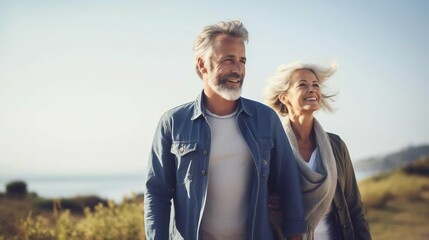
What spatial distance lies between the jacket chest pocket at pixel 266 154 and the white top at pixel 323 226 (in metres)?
0.61

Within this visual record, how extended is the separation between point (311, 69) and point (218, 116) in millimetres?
1053

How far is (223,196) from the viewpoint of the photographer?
2848 mm

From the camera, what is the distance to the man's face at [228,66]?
114 inches

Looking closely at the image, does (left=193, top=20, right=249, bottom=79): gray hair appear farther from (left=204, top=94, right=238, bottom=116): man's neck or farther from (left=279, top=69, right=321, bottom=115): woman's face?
(left=279, top=69, right=321, bottom=115): woman's face

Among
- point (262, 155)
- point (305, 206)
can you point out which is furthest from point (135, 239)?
point (262, 155)

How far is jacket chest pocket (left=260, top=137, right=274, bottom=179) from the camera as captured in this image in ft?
9.45

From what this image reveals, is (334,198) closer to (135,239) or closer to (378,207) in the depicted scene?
(135,239)

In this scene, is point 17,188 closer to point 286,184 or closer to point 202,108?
point 202,108

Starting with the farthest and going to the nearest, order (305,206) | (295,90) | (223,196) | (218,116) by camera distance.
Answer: (295,90), (305,206), (218,116), (223,196)

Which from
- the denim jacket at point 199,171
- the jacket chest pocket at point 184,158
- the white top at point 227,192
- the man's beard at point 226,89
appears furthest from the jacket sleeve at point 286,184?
the jacket chest pocket at point 184,158

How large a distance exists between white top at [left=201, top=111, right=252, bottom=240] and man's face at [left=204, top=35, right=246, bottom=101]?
32cm

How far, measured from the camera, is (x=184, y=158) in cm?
289

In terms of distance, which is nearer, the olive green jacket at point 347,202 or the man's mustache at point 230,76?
the man's mustache at point 230,76

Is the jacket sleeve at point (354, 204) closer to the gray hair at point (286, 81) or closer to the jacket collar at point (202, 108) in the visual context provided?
the gray hair at point (286, 81)
